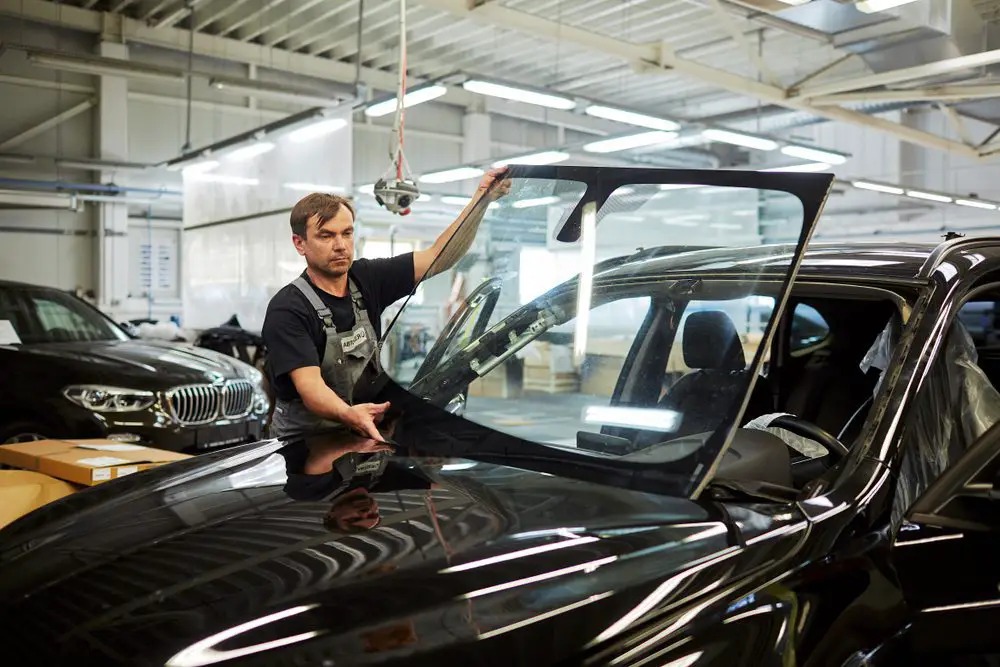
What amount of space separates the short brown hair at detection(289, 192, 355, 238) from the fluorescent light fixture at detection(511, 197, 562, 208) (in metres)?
0.95

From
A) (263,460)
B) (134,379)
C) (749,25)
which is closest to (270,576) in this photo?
(263,460)

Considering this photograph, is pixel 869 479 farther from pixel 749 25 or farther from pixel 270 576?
pixel 749 25

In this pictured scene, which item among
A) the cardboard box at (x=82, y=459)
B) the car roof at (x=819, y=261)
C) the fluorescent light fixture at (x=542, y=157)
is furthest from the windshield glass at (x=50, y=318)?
the fluorescent light fixture at (x=542, y=157)

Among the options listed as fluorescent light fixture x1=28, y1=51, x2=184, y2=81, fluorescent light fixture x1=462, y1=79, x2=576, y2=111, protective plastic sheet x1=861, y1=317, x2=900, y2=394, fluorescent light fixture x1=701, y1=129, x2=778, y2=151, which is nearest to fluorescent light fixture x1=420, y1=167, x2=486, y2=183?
fluorescent light fixture x1=701, y1=129, x2=778, y2=151

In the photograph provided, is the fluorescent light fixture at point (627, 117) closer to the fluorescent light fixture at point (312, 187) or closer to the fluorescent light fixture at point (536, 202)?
the fluorescent light fixture at point (312, 187)

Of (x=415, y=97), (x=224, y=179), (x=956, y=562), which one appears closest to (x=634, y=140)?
(x=415, y=97)

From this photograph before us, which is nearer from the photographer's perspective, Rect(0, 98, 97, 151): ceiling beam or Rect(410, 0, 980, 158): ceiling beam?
Rect(410, 0, 980, 158): ceiling beam

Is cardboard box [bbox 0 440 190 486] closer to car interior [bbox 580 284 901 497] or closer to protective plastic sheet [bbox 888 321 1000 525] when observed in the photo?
car interior [bbox 580 284 901 497]

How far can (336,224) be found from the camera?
2.85 metres

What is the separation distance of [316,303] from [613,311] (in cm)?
121

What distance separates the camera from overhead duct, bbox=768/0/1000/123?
22.9ft

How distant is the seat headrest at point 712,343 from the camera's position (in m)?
1.66

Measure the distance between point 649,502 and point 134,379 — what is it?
14.8 feet

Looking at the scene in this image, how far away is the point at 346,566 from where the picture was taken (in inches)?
49.5
